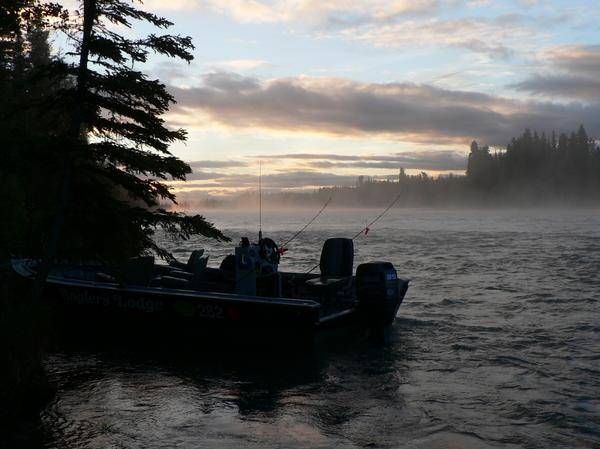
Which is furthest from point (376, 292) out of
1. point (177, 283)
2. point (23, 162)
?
point (23, 162)

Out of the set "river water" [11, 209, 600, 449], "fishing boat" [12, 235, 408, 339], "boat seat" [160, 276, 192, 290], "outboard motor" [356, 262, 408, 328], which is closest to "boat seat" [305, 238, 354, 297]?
"fishing boat" [12, 235, 408, 339]

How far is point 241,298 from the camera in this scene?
1123 centimetres

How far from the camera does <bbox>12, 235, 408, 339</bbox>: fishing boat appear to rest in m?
11.1

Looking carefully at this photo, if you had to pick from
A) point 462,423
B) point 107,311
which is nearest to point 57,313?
point 107,311

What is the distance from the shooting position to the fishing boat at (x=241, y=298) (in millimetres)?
11125

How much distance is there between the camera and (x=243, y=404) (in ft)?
29.4

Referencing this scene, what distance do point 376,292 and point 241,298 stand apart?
8.88ft

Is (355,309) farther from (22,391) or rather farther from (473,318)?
(22,391)

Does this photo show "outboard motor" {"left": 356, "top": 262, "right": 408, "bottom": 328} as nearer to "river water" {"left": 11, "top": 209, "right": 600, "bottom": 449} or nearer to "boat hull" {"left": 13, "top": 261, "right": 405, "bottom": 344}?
"boat hull" {"left": 13, "top": 261, "right": 405, "bottom": 344}

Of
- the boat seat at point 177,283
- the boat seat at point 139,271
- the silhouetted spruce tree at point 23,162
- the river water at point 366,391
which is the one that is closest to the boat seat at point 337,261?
the river water at point 366,391

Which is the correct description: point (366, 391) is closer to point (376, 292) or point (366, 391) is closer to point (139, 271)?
point (376, 292)

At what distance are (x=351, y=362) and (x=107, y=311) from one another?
5.18 metres

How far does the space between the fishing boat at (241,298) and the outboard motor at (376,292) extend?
20 mm

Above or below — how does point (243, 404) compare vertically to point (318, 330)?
below
